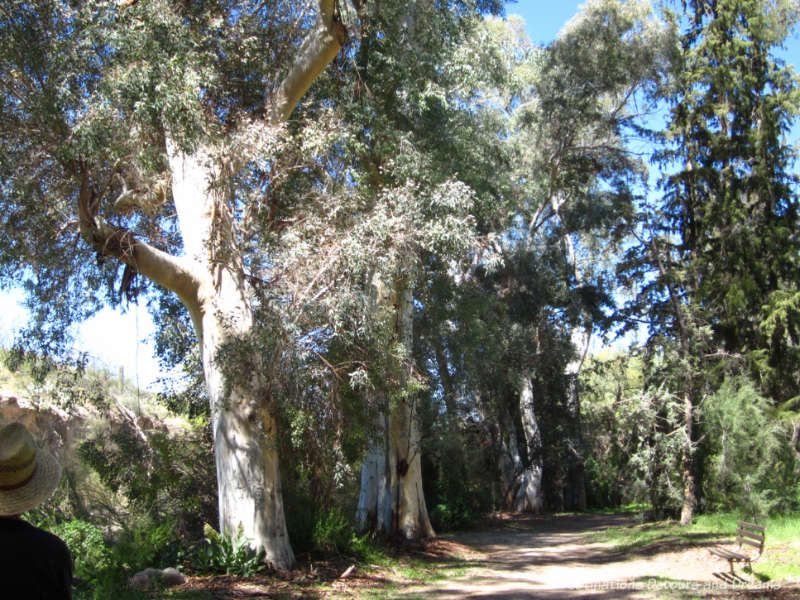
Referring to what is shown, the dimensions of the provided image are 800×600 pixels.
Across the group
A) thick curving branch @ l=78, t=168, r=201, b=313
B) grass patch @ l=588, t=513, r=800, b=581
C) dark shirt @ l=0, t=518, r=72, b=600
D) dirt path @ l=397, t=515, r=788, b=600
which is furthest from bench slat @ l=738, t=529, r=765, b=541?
dark shirt @ l=0, t=518, r=72, b=600

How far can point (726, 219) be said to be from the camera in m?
16.2

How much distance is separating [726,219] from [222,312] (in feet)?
39.2

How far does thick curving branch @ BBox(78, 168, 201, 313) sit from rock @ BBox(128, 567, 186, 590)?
4.02 m

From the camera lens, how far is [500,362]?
23.1m

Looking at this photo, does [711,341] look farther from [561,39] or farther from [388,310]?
[561,39]

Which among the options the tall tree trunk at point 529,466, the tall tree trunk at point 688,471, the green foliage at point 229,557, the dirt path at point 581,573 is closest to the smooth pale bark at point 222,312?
the green foliage at point 229,557

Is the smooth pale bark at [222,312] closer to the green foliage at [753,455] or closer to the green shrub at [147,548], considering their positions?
the green shrub at [147,548]

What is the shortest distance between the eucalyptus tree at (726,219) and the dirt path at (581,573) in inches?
126

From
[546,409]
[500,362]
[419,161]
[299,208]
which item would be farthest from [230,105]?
[546,409]

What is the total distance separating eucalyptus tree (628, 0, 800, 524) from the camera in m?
15.2

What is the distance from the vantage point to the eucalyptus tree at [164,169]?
934 cm

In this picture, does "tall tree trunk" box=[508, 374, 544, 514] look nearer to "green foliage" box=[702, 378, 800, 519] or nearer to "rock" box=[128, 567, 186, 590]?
"green foliage" box=[702, 378, 800, 519]

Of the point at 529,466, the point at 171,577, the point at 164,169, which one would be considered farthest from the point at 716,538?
the point at 529,466

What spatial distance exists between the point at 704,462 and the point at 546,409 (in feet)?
35.2
